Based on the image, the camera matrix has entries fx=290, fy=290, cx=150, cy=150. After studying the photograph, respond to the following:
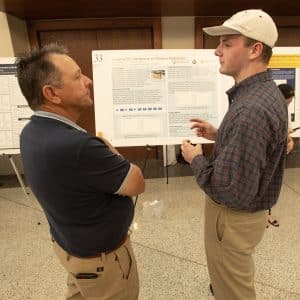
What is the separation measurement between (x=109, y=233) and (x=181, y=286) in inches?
40.1

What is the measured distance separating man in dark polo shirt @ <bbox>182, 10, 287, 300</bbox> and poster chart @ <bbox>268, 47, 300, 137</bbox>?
222 centimetres

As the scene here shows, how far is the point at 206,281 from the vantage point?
190 centimetres

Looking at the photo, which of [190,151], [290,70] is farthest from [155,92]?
[190,151]

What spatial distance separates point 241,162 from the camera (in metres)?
1.05

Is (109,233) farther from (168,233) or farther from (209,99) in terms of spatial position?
(209,99)

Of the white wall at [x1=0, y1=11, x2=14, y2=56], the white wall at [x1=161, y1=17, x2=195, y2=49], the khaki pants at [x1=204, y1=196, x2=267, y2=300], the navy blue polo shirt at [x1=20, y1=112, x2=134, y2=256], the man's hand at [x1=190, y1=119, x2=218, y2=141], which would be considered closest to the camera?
the navy blue polo shirt at [x1=20, y1=112, x2=134, y2=256]

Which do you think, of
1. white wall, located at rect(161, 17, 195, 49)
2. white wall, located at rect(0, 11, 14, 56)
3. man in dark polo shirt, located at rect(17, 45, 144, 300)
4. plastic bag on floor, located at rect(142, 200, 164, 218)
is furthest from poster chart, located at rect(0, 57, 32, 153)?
man in dark polo shirt, located at rect(17, 45, 144, 300)

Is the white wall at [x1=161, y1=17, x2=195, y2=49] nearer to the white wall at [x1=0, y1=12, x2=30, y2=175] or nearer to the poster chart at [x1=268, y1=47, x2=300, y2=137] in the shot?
the poster chart at [x1=268, y1=47, x2=300, y2=137]

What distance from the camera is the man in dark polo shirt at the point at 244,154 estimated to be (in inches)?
41.0

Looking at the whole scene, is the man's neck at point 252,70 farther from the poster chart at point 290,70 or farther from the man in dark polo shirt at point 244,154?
the poster chart at point 290,70

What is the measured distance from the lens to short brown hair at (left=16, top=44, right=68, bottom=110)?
0.98 metres

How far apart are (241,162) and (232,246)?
1.45 ft

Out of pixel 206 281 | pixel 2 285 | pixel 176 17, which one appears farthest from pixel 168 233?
pixel 176 17

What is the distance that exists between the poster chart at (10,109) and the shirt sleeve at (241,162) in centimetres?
253
